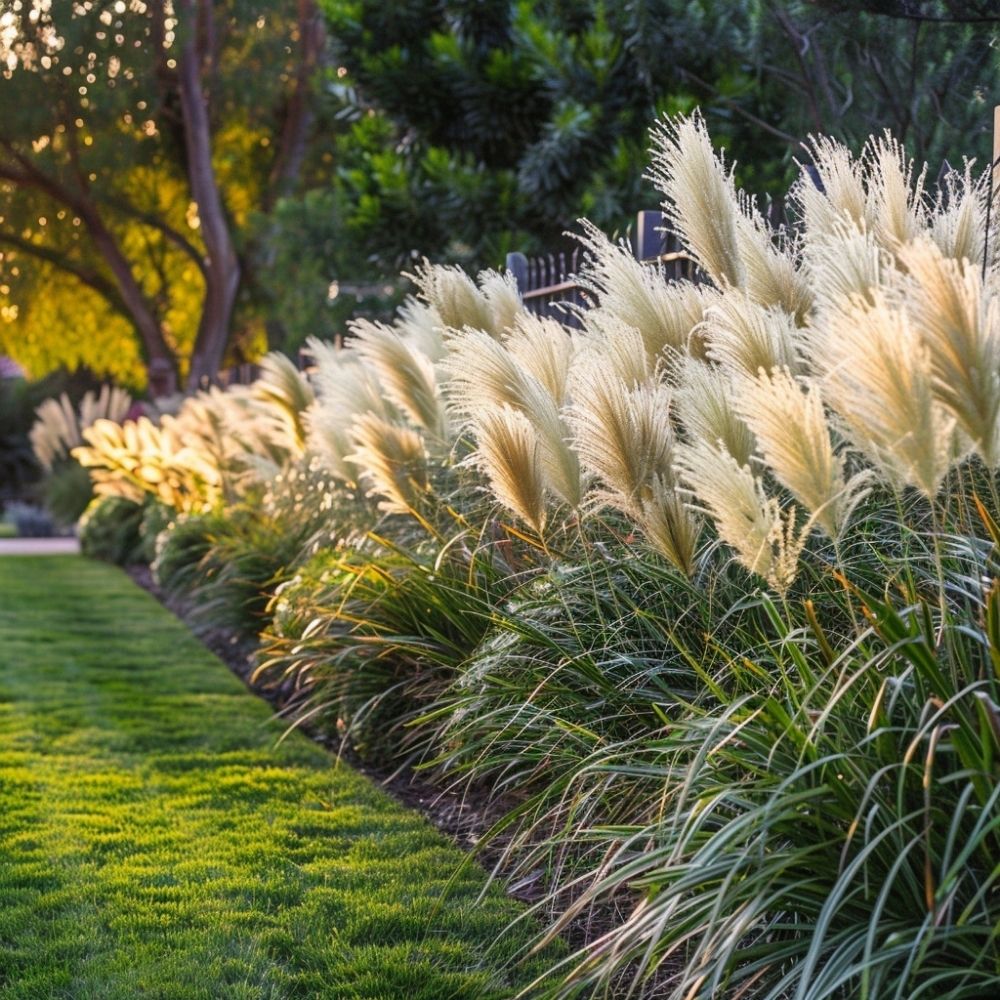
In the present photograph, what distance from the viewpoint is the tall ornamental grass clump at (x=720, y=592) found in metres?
2.49

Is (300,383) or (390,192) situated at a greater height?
(390,192)

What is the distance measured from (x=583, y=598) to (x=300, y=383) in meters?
4.30

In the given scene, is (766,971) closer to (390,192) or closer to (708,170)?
(708,170)

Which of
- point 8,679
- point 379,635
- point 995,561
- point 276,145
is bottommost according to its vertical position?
point 8,679

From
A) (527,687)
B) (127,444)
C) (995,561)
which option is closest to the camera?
(995,561)

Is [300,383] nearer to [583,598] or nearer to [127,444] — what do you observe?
[583,598]

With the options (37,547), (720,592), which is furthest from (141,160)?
(720,592)

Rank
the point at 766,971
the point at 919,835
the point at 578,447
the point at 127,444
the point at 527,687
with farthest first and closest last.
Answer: the point at 127,444 < the point at 527,687 < the point at 578,447 < the point at 766,971 < the point at 919,835

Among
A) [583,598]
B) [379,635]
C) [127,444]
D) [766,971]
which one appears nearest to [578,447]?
[583,598]

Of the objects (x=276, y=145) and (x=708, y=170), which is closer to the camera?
(x=708, y=170)

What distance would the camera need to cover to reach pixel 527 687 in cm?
381

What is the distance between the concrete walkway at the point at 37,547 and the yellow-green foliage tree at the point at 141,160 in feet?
9.93

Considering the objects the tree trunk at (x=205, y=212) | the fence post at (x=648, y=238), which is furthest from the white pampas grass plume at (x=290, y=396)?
the tree trunk at (x=205, y=212)

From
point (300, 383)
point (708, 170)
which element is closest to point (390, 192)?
point (300, 383)
